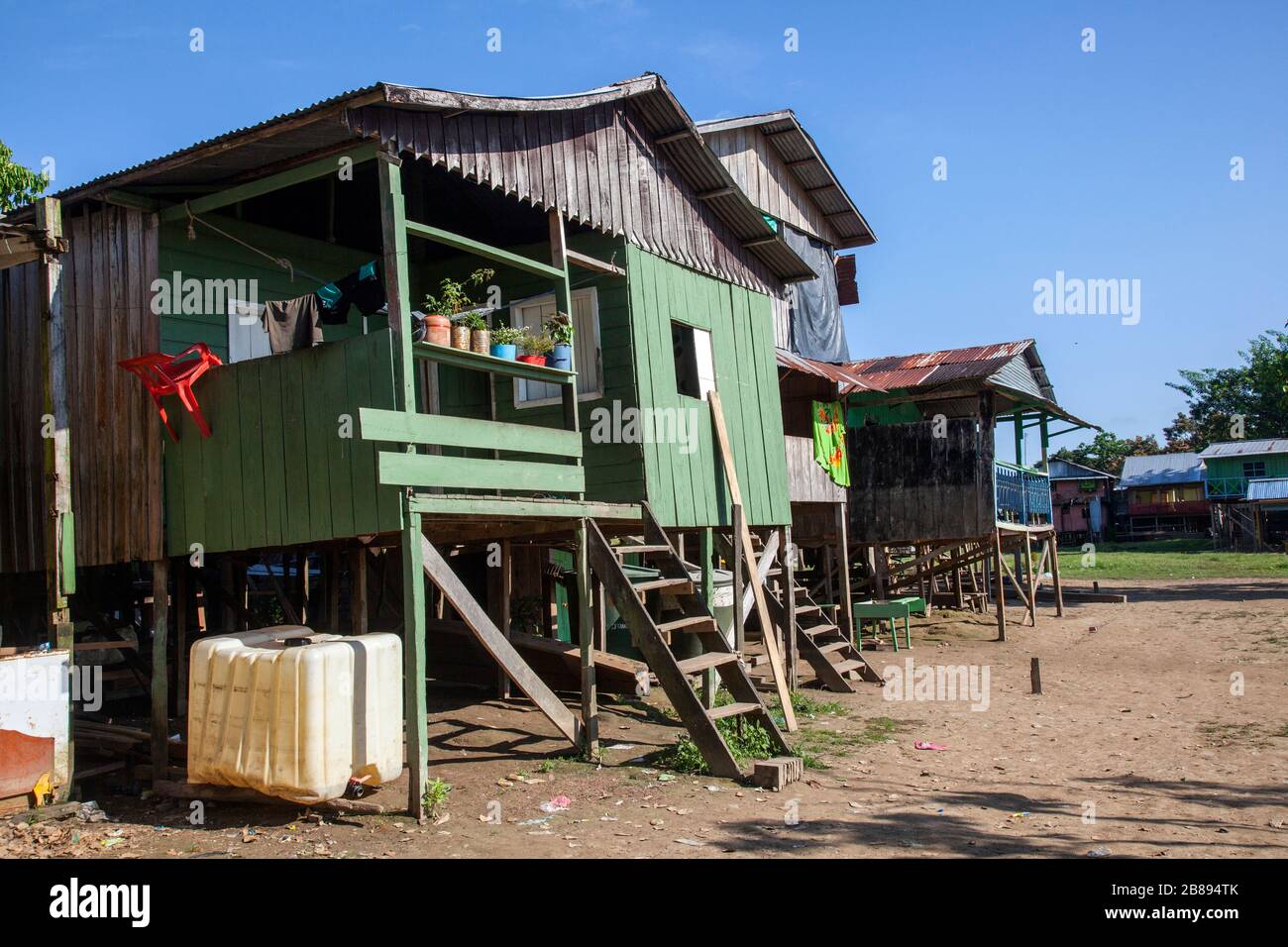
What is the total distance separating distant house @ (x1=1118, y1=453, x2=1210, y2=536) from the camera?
57.4 metres

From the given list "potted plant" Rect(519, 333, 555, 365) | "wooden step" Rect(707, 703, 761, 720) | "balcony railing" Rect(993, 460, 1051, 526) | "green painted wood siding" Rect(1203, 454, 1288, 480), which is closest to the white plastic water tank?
"wooden step" Rect(707, 703, 761, 720)

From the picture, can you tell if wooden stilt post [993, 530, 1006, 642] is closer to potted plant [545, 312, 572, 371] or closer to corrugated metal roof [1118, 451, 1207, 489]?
potted plant [545, 312, 572, 371]

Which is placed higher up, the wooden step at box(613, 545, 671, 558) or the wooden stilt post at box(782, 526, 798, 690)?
the wooden step at box(613, 545, 671, 558)

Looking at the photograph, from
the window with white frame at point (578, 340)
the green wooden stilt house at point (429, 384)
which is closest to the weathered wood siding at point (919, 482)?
the green wooden stilt house at point (429, 384)

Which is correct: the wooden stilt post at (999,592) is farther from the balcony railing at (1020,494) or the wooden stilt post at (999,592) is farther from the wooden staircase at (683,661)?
the wooden staircase at (683,661)

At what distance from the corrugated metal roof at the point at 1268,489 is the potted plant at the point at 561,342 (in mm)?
46320

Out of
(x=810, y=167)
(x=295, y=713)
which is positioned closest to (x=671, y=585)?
(x=295, y=713)

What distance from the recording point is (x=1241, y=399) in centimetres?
6038

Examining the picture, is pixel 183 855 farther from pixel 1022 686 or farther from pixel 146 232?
pixel 1022 686

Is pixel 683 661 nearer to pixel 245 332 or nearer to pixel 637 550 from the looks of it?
pixel 637 550

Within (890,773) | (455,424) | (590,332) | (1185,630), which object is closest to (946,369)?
(1185,630)

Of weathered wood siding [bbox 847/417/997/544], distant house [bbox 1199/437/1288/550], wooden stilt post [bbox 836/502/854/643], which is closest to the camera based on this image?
wooden stilt post [bbox 836/502/854/643]

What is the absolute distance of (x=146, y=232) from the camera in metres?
9.39

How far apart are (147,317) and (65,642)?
2951mm
